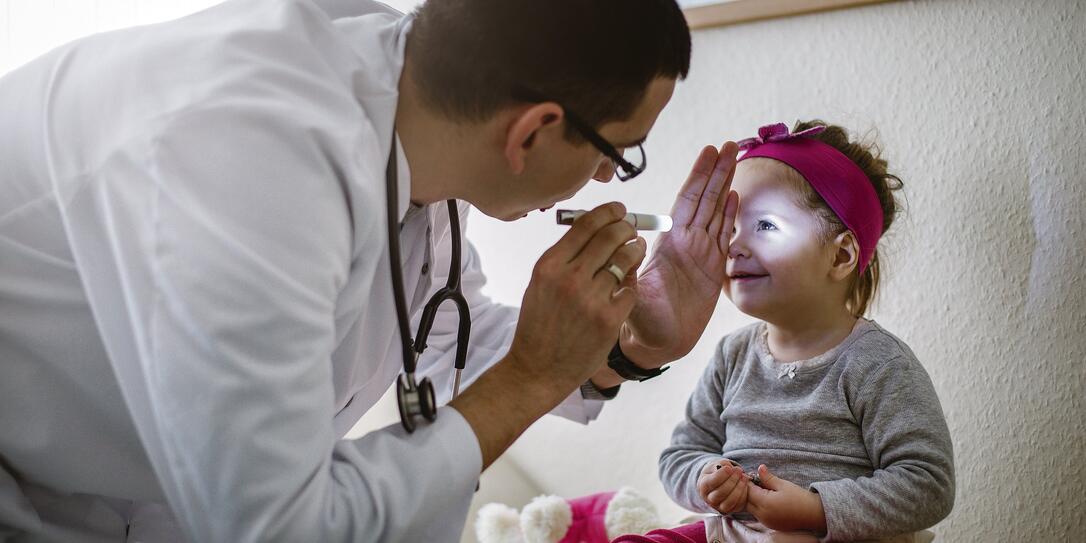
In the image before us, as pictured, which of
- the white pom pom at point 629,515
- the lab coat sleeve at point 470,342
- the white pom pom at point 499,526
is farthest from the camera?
the white pom pom at point 499,526

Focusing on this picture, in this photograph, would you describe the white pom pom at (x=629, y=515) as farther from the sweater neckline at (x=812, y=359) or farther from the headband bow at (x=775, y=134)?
the headband bow at (x=775, y=134)

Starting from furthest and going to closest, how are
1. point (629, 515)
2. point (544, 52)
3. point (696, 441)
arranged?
point (629, 515) → point (696, 441) → point (544, 52)

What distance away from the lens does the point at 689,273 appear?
4.34ft

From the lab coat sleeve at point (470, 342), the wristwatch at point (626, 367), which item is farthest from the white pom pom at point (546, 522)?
the wristwatch at point (626, 367)

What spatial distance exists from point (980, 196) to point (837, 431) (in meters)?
0.45

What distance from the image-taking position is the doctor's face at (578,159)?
3.33 feet

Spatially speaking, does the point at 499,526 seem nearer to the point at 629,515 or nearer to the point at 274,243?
the point at 629,515

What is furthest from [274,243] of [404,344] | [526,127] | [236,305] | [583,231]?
[583,231]

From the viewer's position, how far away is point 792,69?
5.01 feet

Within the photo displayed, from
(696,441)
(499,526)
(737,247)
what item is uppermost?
(737,247)

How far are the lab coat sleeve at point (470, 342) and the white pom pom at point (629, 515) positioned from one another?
0.24 meters

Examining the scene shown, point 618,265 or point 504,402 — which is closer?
point 504,402

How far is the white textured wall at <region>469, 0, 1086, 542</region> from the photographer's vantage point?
4.22 ft

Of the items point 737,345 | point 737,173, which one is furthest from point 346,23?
point 737,345
